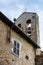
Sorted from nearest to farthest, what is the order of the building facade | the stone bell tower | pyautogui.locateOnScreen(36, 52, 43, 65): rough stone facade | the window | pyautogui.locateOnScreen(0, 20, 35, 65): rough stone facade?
pyautogui.locateOnScreen(0, 20, 35, 65): rough stone facade < the building facade < the window < pyautogui.locateOnScreen(36, 52, 43, 65): rough stone facade < the stone bell tower

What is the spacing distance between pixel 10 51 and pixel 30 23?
7.28 metres

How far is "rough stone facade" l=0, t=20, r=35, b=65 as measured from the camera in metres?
15.4

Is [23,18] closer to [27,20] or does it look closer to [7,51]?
[27,20]

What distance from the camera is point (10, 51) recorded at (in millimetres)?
16016

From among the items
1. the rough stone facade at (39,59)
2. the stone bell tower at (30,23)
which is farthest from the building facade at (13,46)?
the stone bell tower at (30,23)

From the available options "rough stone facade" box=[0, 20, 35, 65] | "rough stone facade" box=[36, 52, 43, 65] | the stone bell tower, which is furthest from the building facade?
the stone bell tower

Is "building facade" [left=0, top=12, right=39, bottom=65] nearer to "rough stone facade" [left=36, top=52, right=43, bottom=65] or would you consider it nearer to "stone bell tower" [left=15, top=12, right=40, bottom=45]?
"rough stone facade" [left=36, top=52, right=43, bottom=65]

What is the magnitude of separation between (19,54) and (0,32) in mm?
2432

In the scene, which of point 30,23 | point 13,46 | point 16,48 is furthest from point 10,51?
point 30,23

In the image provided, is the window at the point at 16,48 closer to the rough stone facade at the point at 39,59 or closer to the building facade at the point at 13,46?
the building facade at the point at 13,46

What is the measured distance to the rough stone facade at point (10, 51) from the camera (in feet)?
50.6

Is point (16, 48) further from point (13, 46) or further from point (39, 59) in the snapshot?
point (39, 59)

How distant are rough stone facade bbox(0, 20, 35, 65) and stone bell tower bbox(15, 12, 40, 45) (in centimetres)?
311

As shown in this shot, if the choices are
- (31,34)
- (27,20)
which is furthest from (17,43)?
(27,20)
